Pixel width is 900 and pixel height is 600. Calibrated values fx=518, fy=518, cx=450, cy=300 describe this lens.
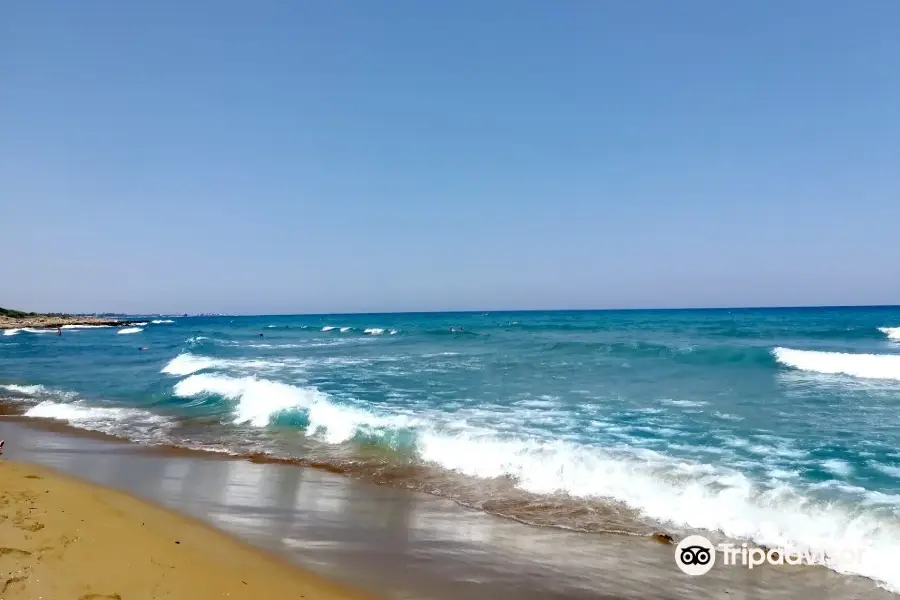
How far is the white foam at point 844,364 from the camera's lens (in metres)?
19.1

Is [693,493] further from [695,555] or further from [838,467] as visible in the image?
[838,467]

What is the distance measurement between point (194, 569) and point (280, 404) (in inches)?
373

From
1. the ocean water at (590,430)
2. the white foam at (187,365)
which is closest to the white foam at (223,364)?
the white foam at (187,365)

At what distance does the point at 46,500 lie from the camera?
7070mm

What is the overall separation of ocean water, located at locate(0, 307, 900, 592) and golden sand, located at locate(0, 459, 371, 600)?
3.07 metres

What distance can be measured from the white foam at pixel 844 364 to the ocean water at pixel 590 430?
0.35 feet

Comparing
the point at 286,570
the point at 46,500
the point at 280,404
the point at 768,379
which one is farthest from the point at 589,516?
the point at 768,379

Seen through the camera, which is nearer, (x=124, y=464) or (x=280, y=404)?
(x=124, y=464)

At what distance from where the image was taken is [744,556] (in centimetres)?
579

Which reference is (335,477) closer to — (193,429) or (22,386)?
(193,429)

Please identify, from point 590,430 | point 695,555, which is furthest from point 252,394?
point 695,555

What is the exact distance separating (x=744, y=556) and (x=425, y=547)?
3.58 meters

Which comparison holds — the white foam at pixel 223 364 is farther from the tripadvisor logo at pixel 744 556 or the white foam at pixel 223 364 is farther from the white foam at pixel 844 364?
the white foam at pixel 844 364

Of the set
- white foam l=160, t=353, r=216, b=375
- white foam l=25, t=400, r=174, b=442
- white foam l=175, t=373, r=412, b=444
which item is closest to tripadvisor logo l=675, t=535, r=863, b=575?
white foam l=175, t=373, r=412, b=444
